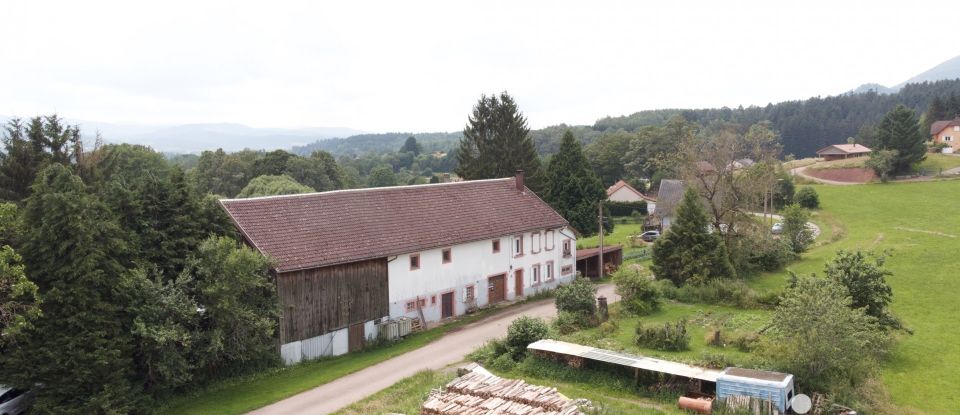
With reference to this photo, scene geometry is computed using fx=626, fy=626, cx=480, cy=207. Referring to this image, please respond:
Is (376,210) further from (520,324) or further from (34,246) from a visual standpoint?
(34,246)

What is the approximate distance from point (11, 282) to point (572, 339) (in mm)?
19998

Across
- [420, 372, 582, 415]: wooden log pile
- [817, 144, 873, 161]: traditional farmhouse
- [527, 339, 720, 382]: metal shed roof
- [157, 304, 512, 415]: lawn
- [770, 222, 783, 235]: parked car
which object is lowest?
[157, 304, 512, 415]: lawn

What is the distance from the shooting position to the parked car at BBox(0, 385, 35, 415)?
19922 mm

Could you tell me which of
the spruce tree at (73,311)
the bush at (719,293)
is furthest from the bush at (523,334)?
the spruce tree at (73,311)

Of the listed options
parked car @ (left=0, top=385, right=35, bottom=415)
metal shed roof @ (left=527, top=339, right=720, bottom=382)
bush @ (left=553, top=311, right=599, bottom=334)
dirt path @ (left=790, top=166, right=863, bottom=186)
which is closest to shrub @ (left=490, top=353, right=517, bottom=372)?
metal shed roof @ (left=527, top=339, right=720, bottom=382)

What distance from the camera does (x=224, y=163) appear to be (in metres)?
85.1

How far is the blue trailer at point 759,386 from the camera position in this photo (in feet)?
63.3

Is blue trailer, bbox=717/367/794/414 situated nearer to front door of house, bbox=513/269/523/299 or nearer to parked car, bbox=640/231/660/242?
front door of house, bbox=513/269/523/299

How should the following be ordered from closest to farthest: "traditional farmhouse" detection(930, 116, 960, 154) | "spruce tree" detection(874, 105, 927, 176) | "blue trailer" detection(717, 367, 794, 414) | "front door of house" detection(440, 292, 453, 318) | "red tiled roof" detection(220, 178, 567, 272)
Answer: "blue trailer" detection(717, 367, 794, 414) < "red tiled roof" detection(220, 178, 567, 272) < "front door of house" detection(440, 292, 453, 318) < "spruce tree" detection(874, 105, 927, 176) < "traditional farmhouse" detection(930, 116, 960, 154)

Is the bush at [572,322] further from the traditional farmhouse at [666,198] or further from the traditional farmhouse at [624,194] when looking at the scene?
the traditional farmhouse at [624,194]

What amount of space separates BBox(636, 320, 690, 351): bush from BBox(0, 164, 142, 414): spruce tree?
19418 millimetres

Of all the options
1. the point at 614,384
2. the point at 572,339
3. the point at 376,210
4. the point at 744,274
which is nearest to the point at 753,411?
the point at 614,384

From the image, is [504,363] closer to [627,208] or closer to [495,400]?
[495,400]

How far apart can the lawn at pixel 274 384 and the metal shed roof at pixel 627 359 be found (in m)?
7.29
